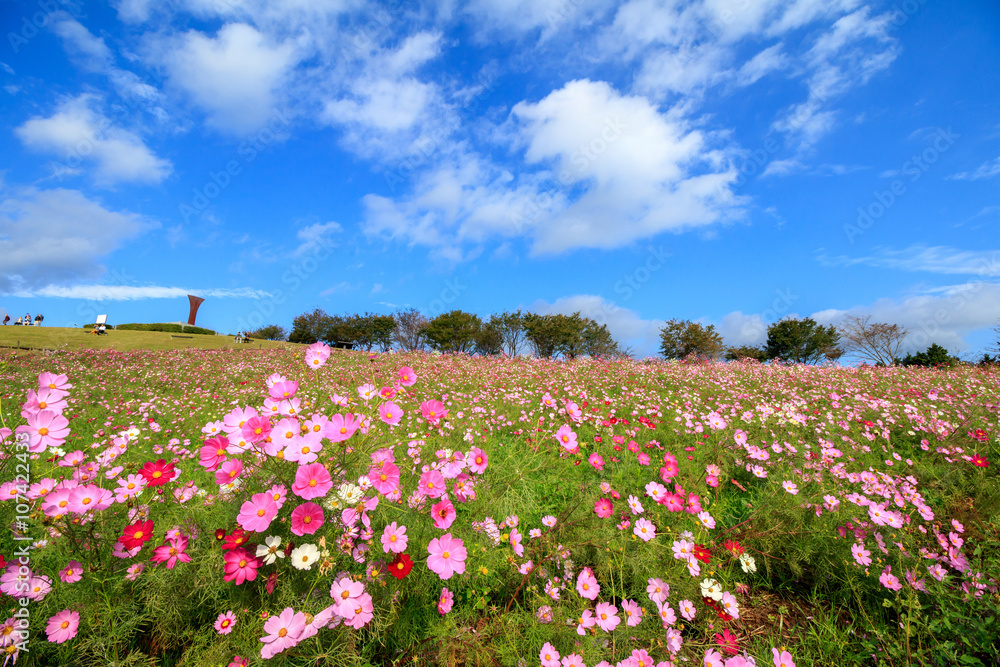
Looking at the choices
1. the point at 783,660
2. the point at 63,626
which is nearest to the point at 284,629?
the point at 63,626

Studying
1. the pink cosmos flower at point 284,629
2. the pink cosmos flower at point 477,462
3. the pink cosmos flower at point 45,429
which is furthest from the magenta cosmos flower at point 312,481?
the pink cosmos flower at point 45,429

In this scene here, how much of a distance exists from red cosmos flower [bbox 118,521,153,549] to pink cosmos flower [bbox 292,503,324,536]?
59 cm

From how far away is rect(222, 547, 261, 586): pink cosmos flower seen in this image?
129 cm

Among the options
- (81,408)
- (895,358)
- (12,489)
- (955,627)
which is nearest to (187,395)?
(81,408)

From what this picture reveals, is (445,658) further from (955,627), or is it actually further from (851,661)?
(955,627)

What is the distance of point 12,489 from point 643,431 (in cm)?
481

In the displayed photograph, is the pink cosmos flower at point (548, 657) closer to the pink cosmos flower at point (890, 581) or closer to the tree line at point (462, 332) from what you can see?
the pink cosmos flower at point (890, 581)

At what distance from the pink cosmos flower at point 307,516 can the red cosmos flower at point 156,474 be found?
0.71m

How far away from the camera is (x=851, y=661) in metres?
1.78

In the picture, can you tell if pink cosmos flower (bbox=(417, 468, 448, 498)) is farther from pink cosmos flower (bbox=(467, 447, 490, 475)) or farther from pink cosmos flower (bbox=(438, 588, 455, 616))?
pink cosmos flower (bbox=(438, 588, 455, 616))

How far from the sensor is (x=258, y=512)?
4.24 feet

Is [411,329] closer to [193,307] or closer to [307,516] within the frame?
[193,307]

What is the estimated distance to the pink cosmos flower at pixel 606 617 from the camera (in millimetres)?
1553

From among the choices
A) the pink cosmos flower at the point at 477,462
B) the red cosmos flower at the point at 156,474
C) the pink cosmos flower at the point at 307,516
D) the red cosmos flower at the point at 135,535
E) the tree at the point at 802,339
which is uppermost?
the tree at the point at 802,339
